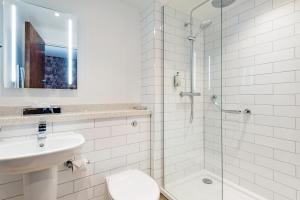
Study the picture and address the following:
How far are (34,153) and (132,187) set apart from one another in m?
0.75

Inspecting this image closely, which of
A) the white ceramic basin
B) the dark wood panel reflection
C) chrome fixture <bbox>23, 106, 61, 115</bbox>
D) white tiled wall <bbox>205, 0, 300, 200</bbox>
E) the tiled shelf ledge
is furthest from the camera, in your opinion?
white tiled wall <bbox>205, 0, 300, 200</bbox>

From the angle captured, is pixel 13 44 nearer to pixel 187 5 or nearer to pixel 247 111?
pixel 187 5

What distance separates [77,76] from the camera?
163 cm

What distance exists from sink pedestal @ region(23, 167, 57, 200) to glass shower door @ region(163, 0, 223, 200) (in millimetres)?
1166

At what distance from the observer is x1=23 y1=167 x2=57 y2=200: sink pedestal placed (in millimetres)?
1021

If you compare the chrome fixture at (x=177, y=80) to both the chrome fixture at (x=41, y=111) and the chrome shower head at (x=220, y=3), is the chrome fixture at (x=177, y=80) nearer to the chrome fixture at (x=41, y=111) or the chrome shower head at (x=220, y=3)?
the chrome shower head at (x=220, y=3)

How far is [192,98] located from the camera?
2016 mm

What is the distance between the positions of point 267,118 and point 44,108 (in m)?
2.12

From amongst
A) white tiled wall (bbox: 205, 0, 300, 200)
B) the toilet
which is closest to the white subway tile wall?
the toilet

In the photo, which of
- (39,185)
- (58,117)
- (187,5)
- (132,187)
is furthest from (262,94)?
(39,185)

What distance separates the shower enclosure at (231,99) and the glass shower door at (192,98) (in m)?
0.01

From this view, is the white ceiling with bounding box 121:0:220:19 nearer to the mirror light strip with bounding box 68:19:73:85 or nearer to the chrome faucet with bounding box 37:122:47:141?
the mirror light strip with bounding box 68:19:73:85

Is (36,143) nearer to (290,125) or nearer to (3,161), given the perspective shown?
(3,161)

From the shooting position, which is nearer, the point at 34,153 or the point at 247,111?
the point at 34,153
